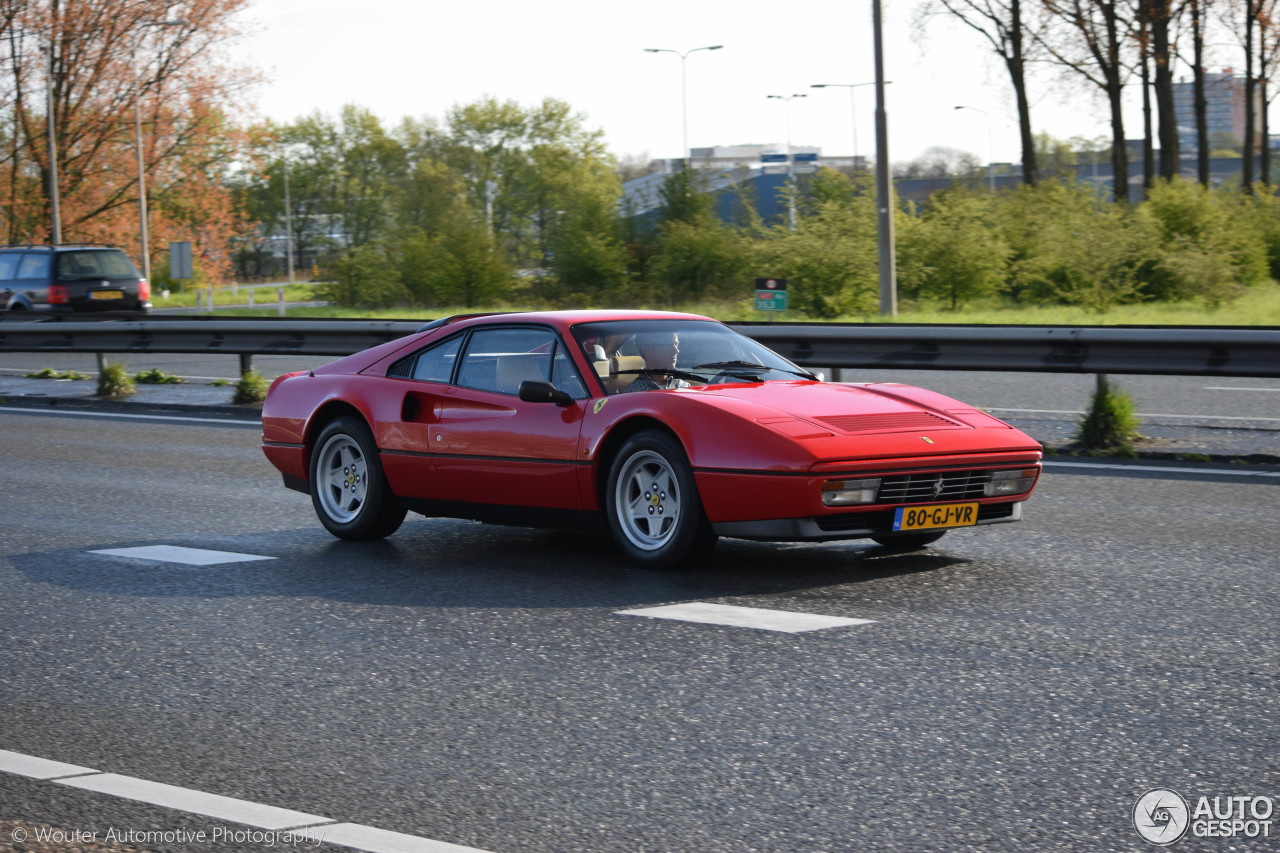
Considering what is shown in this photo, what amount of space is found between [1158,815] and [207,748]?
266 centimetres

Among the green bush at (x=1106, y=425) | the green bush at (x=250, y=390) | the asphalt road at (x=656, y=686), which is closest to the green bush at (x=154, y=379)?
the green bush at (x=250, y=390)

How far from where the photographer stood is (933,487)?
690cm

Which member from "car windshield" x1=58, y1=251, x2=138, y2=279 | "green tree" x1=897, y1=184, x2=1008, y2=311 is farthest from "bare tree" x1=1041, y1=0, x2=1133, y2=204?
"car windshield" x1=58, y1=251, x2=138, y2=279

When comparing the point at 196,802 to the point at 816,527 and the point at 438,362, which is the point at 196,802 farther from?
the point at 438,362

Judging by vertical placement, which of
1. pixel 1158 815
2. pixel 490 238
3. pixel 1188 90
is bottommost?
pixel 1158 815

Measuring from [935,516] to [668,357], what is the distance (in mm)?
1659

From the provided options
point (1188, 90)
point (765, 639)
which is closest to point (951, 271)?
point (1188, 90)

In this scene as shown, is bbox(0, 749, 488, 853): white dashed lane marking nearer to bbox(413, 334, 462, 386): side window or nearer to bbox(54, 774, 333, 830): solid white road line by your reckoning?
bbox(54, 774, 333, 830): solid white road line

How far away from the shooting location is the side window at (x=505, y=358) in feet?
25.9

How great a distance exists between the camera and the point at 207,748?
4.52m

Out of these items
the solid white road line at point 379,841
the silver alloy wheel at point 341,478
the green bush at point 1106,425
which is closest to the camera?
the solid white road line at point 379,841

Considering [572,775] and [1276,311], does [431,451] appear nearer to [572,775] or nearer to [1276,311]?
[572,775]

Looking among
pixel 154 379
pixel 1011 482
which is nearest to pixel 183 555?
pixel 1011 482

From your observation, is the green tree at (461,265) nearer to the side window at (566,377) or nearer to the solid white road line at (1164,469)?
the solid white road line at (1164,469)
